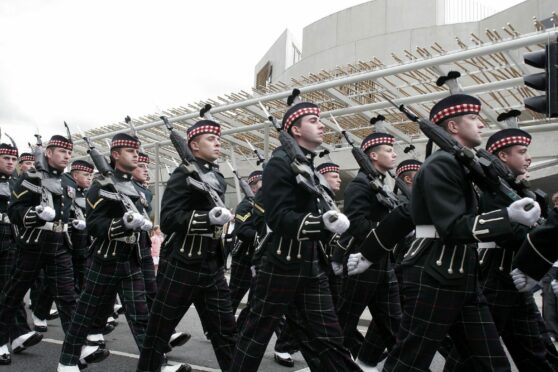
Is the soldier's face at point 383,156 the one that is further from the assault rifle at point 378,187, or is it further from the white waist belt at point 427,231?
the white waist belt at point 427,231

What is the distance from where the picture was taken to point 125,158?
5.52 meters

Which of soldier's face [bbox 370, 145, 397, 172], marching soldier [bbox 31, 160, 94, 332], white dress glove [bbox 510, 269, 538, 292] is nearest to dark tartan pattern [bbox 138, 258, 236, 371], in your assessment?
white dress glove [bbox 510, 269, 538, 292]

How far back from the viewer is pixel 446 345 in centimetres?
416

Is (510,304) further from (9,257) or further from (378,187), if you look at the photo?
(9,257)

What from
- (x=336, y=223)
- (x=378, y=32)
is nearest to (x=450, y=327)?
(x=336, y=223)

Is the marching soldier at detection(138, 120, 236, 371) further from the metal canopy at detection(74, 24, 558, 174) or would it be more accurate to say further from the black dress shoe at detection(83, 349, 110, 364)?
the metal canopy at detection(74, 24, 558, 174)

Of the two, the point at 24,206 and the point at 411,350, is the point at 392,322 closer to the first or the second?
the point at 411,350

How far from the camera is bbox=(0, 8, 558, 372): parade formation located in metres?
3.23

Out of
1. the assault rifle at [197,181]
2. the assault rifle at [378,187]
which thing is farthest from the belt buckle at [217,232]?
the assault rifle at [378,187]

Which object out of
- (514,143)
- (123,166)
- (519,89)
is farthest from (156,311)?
(519,89)

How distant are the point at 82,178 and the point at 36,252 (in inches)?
94.3

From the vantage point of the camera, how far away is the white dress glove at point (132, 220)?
15.7 feet

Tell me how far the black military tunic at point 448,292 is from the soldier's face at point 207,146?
1.95 m

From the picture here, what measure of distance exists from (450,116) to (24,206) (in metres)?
4.17
